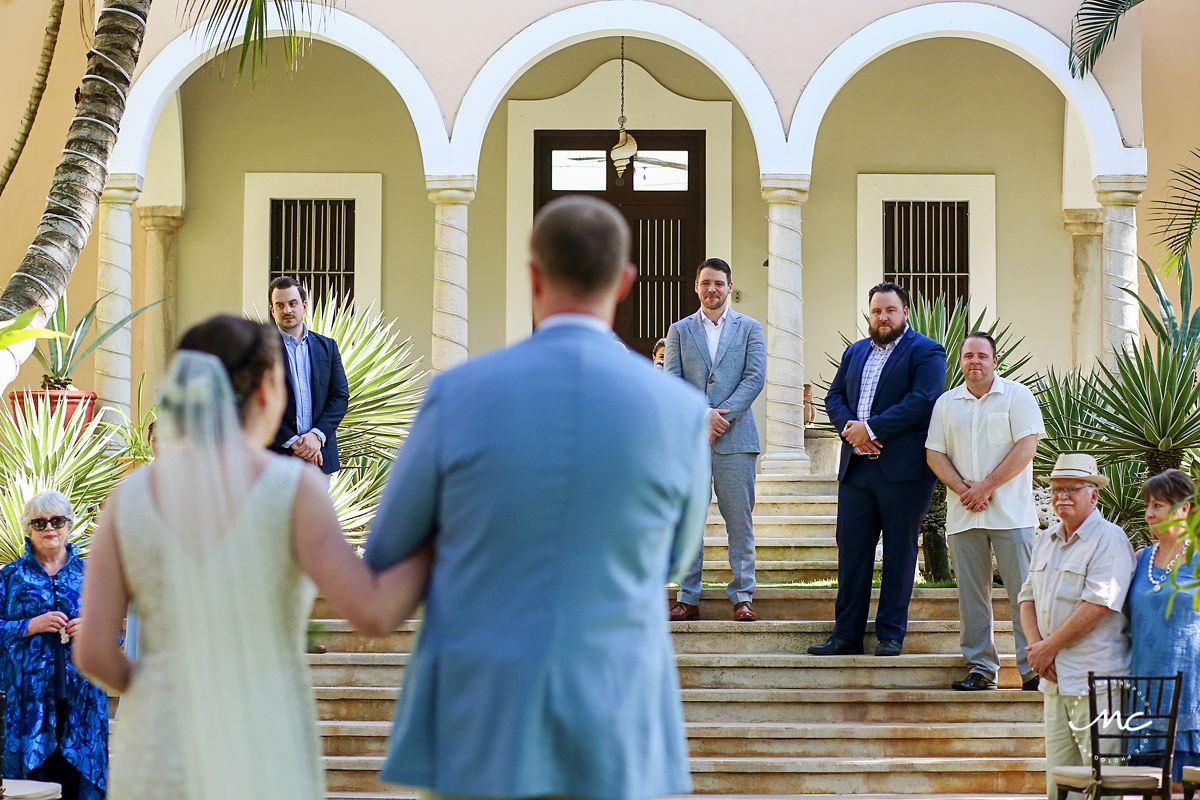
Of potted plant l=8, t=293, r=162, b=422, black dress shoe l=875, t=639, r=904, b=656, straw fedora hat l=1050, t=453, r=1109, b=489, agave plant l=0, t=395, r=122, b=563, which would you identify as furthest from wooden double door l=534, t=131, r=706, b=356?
straw fedora hat l=1050, t=453, r=1109, b=489

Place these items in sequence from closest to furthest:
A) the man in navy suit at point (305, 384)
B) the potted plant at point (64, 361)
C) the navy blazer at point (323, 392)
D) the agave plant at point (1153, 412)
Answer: the man in navy suit at point (305, 384) < the navy blazer at point (323, 392) < the agave plant at point (1153, 412) < the potted plant at point (64, 361)

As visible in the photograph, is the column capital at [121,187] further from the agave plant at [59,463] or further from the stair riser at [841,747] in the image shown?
the stair riser at [841,747]

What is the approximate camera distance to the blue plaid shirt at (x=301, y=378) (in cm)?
817

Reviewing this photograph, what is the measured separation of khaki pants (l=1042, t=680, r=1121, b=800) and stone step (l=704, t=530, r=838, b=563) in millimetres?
4209

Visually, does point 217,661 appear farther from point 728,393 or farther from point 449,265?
point 449,265

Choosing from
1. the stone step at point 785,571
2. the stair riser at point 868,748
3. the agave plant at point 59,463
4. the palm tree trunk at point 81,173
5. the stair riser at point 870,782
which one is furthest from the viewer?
the stone step at point 785,571

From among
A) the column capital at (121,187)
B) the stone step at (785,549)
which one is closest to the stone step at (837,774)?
the stone step at (785,549)

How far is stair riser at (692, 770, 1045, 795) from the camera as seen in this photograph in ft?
25.6

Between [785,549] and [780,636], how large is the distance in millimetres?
2206

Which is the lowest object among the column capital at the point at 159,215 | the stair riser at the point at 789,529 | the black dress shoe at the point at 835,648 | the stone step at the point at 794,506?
the black dress shoe at the point at 835,648

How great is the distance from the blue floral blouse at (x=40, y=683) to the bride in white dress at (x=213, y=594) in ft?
13.9

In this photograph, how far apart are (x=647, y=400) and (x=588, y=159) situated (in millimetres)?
12512

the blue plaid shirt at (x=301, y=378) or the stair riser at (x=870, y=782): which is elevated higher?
the blue plaid shirt at (x=301, y=378)

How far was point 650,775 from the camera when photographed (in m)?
2.72
